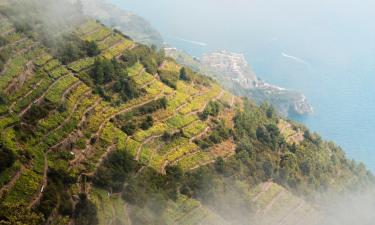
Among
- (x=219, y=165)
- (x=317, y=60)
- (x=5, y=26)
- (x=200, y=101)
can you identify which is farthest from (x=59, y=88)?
(x=317, y=60)

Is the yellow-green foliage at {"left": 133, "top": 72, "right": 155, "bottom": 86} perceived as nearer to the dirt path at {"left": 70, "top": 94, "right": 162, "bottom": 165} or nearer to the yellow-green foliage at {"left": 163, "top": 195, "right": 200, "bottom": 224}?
the dirt path at {"left": 70, "top": 94, "right": 162, "bottom": 165}

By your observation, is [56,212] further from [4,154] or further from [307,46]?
[307,46]

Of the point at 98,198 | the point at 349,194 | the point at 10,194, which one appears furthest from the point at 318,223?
the point at 10,194

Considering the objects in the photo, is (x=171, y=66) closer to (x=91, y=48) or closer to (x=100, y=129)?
(x=91, y=48)

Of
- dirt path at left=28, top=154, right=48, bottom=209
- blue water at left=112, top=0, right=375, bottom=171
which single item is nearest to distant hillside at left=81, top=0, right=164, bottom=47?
blue water at left=112, top=0, right=375, bottom=171

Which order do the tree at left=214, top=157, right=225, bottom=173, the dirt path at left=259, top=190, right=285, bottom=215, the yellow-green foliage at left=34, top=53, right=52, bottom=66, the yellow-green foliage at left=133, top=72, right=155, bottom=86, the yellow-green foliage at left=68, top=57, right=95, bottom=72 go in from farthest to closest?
the yellow-green foliage at left=133, top=72, right=155, bottom=86 < the dirt path at left=259, top=190, right=285, bottom=215 < the tree at left=214, top=157, right=225, bottom=173 < the yellow-green foliage at left=68, top=57, right=95, bottom=72 < the yellow-green foliage at left=34, top=53, right=52, bottom=66

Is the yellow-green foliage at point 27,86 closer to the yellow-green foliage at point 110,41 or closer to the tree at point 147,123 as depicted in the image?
the tree at point 147,123
